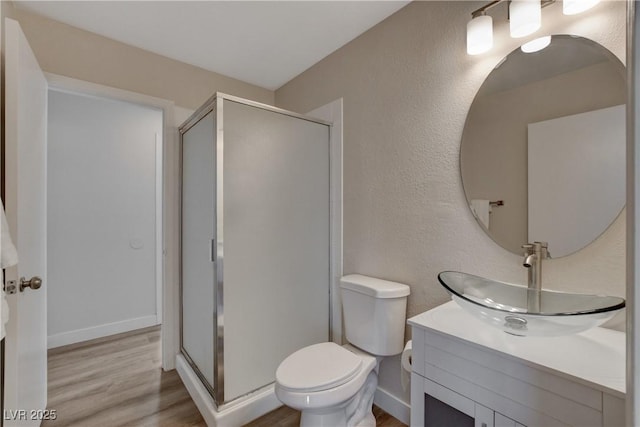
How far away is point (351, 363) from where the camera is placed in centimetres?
146

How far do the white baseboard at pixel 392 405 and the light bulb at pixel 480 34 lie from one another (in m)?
1.87

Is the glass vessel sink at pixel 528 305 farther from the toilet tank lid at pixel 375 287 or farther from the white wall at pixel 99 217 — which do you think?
the white wall at pixel 99 217

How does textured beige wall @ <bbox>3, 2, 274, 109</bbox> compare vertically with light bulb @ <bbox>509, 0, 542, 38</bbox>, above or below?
above

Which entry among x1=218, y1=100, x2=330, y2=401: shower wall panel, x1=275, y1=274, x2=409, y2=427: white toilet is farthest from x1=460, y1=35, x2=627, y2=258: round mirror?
x1=218, y1=100, x2=330, y2=401: shower wall panel

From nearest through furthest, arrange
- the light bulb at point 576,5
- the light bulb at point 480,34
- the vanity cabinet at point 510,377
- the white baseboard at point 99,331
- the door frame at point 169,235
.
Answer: the vanity cabinet at point 510,377
the light bulb at point 576,5
the light bulb at point 480,34
the door frame at point 169,235
the white baseboard at point 99,331

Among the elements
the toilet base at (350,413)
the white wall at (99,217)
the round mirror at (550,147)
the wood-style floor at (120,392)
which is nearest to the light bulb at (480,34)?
the round mirror at (550,147)

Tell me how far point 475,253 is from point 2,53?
2.28 m

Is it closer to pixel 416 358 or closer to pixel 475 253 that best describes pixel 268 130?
pixel 475 253

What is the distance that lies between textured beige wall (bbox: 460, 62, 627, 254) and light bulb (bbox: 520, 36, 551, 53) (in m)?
0.13

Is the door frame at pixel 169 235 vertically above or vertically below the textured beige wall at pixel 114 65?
below

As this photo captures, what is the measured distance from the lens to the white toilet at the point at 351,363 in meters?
1.30

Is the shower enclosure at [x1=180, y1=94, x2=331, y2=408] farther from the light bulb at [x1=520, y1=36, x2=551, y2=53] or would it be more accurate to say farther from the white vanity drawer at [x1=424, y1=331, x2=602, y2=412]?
the light bulb at [x1=520, y1=36, x2=551, y2=53]

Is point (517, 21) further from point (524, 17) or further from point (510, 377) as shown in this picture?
point (510, 377)

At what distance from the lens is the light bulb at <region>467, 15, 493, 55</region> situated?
4.10 ft
